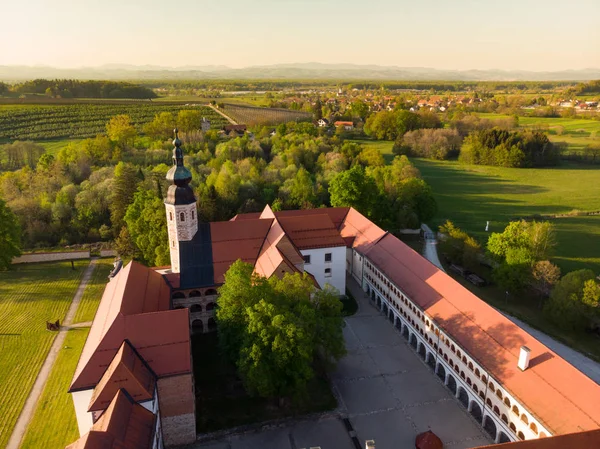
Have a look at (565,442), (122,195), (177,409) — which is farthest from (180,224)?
(565,442)

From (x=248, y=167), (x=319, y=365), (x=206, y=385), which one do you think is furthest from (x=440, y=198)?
(x=206, y=385)

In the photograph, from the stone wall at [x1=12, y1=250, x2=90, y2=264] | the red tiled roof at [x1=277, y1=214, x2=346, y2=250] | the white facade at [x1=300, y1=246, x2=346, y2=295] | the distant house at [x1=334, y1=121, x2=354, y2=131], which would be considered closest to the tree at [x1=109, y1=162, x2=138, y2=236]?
the stone wall at [x1=12, y1=250, x2=90, y2=264]

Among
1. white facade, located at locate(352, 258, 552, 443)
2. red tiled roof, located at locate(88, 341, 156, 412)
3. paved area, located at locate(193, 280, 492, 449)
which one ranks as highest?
red tiled roof, located at locate(88, 341, 156, 412)

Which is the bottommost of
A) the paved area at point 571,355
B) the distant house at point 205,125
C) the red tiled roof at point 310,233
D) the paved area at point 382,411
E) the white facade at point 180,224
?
the paved area at point 382,411

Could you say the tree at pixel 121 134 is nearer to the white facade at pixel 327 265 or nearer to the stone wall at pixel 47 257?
the stone wall at pixel 47 257

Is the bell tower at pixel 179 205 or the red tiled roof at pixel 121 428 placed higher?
the bell tower at pixel 179 205

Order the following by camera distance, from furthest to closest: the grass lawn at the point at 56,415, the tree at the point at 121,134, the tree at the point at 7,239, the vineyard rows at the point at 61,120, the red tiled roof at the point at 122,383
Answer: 1. the vineyard rows at the point at 61,120
2. the tree at the point at 121,134
3. the tree at the point at 7,239
4. the grass lawn at the point at 56,415
5. the red tiled roof at the point at 122,383

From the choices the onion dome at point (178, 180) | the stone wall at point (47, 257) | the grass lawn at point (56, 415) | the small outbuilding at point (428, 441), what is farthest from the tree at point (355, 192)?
the grass lawn at point (56, 415)

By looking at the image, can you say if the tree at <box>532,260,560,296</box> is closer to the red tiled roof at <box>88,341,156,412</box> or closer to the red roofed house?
the red roofed house
